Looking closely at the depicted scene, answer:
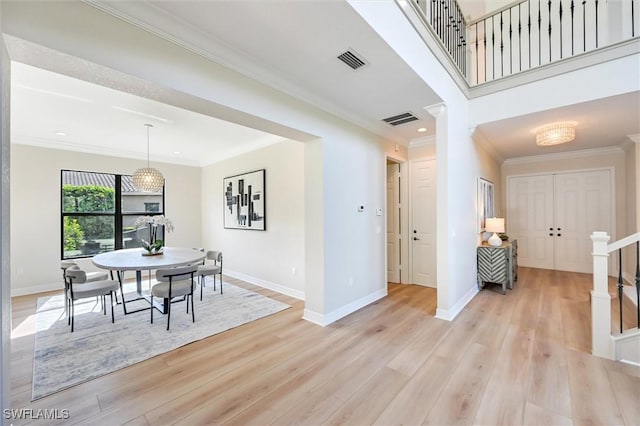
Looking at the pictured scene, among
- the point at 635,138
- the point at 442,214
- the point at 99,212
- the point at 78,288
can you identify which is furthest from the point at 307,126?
the point at 635,138

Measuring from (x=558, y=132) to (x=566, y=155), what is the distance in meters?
2.92

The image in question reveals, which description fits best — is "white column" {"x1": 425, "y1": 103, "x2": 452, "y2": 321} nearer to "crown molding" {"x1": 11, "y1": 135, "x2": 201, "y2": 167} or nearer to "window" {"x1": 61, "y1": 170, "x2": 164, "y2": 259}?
"crown molding" {"x1": 11, "y1": 135, "x2": 201, "y2": 167}

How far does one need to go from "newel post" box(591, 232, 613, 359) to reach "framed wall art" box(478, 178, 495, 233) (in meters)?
2.37

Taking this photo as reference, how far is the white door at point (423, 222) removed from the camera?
184 inches

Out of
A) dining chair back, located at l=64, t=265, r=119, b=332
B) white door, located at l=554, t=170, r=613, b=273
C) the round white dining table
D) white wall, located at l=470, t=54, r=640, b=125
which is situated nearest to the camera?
white wall, located at l=470, t=54, r=640, b=125

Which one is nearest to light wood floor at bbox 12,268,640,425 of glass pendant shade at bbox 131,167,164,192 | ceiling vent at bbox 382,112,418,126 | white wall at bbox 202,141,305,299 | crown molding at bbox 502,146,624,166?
white wall at bbox 202,141,305,299

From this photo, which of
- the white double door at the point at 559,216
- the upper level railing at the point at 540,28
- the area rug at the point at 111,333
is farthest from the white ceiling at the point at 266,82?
the area rug at the point at 111,333

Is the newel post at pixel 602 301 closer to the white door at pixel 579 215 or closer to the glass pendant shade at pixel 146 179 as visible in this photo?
the white door at pixel 579 215

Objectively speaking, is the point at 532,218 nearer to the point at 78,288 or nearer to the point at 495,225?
the point at 495,225

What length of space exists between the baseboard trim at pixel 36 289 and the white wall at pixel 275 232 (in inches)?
113

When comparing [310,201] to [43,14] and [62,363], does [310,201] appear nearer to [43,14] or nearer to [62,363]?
[43,14]

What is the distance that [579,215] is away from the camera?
225 inches

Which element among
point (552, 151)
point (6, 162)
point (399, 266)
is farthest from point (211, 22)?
point (552, 151)

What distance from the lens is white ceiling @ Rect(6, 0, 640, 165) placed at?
1.86 m
